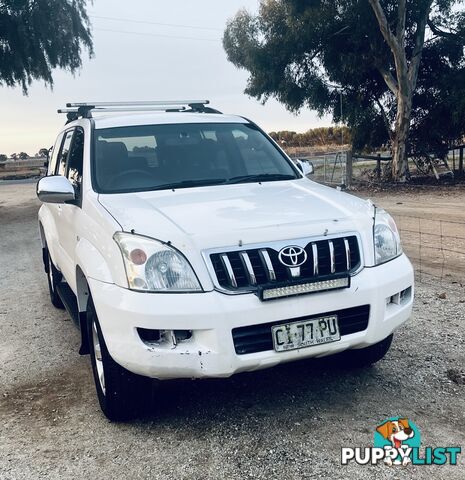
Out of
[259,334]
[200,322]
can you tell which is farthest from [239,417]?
[200,322]

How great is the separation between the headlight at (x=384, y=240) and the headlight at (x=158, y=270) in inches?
47.3

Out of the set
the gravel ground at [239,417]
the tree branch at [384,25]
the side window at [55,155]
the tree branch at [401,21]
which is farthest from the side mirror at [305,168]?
the tree branch at [401,21]

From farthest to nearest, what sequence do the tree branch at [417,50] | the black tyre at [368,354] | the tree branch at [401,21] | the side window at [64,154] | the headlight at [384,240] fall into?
the tree branch at [417,50]
the tree branch at [401,21]
the side window at [64,154]
the black tyre at [368,354]
the headlight at [384,240]

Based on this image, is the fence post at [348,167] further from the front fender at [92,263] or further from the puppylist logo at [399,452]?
the puppylist logo at [399,452]

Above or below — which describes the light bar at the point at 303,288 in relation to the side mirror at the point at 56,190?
below

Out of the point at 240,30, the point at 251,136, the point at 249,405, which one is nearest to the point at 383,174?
the point at 240,30

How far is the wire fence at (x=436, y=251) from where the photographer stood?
6.70 meters

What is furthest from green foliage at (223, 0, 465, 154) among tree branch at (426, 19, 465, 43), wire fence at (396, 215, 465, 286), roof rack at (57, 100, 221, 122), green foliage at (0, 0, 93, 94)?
roof rack at (57, 100, 221, 122)

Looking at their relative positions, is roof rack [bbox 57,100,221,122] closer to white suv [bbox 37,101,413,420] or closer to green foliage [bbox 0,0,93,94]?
white suv [bbox 37,101,413,420]

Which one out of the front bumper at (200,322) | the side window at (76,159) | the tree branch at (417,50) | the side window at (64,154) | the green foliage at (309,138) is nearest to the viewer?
the front bumper at (200,322)

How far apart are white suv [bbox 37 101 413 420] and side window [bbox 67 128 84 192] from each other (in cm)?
31

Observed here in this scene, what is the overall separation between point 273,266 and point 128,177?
1.60 m

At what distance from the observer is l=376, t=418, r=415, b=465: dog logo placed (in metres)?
3.01

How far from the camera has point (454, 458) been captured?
2967 mm
